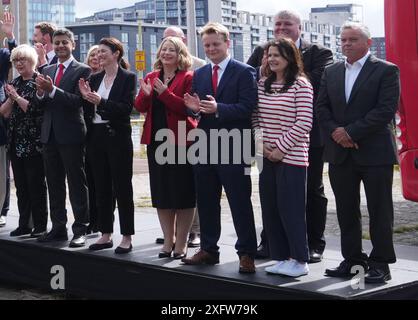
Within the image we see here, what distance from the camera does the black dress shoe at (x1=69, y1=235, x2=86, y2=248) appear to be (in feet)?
22.0

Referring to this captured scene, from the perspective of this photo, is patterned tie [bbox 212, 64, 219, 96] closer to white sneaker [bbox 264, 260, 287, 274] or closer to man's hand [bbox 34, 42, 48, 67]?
white sneaker [bbox 264, 260, 287, 274]

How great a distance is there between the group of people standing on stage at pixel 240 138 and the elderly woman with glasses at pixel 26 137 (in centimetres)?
12

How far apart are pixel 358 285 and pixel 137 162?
17.8m

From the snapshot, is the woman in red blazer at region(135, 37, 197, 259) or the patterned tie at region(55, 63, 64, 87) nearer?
the woman in red blazer at region(135, 37, 197, 259)

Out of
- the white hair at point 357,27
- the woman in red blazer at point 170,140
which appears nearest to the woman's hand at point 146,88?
the woman in red blazer at point 170,140

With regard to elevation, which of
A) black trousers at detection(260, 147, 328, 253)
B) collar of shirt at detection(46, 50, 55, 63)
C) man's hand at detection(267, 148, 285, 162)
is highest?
collar of shirt at detection(46, 50, 55, 63)

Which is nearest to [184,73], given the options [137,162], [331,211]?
[331,211]

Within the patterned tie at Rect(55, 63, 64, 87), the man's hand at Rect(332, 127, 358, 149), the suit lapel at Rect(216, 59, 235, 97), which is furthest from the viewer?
the patterned tie at Rect(55, 63, 64, 87)

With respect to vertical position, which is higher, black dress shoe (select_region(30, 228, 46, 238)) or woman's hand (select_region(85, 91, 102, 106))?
woman's hand (select_region(85, 91, 102, 106))

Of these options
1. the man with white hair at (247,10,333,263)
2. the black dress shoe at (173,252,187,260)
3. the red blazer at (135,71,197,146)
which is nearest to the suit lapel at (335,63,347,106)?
the man with white hair at (247,10,333,263)

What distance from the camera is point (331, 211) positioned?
449 inches

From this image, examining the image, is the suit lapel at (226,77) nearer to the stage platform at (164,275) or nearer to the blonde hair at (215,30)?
the blonde hair at (215,30)

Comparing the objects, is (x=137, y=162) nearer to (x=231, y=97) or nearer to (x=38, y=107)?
(x=38, y=107)

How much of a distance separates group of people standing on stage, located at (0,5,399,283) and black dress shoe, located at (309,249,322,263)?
12 mm
